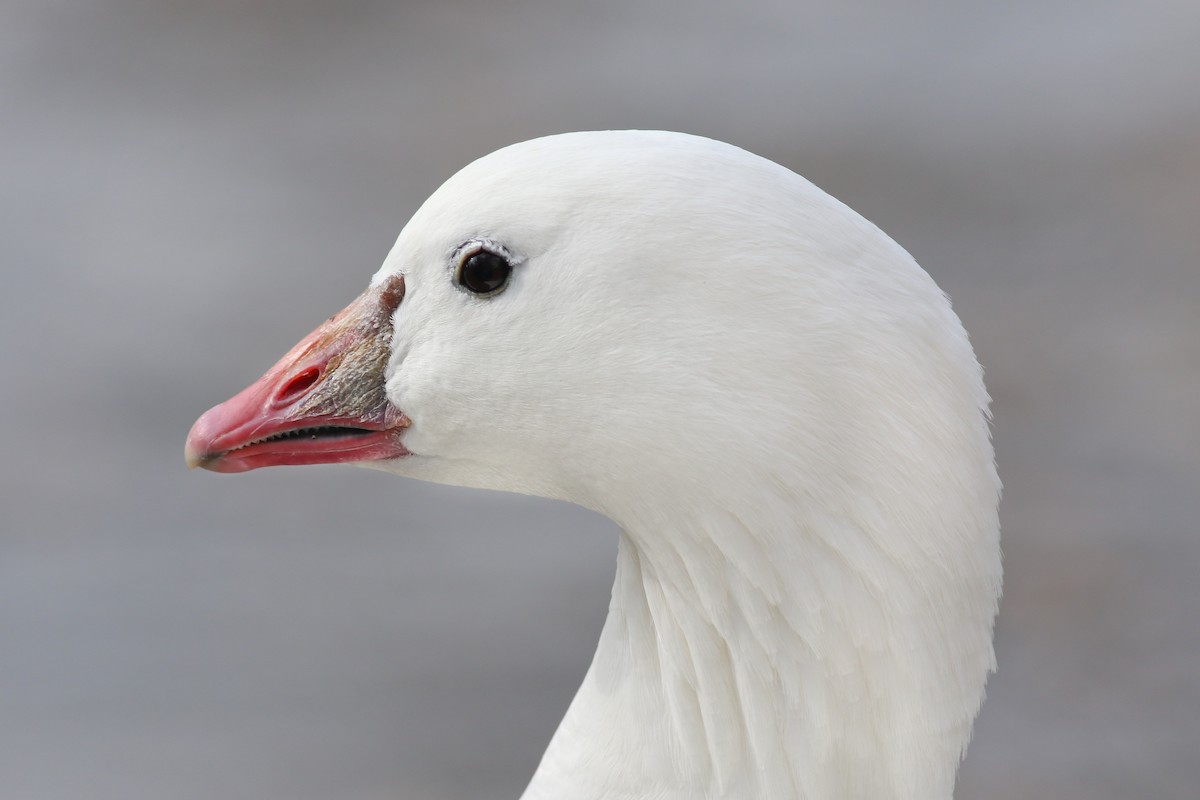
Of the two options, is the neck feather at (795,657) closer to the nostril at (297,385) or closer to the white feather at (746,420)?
the white feather at (746,420)

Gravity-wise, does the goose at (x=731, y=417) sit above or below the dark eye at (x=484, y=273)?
below

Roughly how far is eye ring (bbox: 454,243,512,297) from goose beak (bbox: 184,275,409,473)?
73mm

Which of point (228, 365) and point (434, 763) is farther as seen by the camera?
point (228, 365)

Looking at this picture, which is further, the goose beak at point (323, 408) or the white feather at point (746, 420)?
the goose beak at point (323, 408)

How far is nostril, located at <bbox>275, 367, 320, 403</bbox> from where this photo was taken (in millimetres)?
1066

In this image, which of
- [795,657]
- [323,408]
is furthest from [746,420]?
[323,408]

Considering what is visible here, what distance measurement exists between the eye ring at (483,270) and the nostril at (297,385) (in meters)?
0.16

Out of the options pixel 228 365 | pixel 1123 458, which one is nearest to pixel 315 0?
pixel 228 365

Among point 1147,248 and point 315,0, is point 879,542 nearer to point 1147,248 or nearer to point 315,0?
point 1147,248

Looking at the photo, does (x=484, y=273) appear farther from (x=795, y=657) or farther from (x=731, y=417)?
(x=795, y=657)

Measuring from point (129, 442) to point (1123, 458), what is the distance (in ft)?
6.17

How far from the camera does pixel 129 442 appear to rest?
8.84 feet

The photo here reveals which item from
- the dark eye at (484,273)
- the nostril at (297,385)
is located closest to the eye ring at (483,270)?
the dark eye at (484,273)

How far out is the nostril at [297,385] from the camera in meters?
1.07
